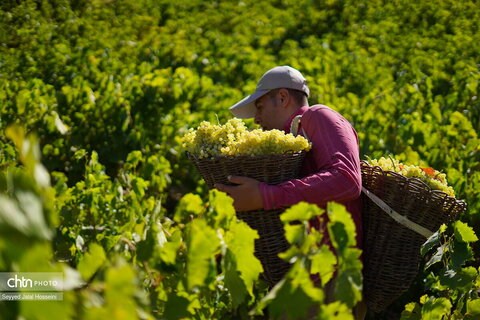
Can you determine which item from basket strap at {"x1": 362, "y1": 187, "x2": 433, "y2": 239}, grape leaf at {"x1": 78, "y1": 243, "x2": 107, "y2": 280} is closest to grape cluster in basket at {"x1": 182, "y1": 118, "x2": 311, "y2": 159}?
basket strap at {"x1": 362, "y1": 187, "x2": 433, "y2": 239}

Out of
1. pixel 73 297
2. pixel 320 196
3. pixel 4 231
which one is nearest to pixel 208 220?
pixel 73 297

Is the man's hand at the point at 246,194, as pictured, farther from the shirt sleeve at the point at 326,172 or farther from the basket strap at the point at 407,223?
the basket strap at the point at 407,223

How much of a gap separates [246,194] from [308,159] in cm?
34

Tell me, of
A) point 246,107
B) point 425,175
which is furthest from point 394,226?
point 246,107

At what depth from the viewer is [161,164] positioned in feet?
14.7

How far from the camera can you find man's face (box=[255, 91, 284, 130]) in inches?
96.7

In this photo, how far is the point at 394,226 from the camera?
227cm

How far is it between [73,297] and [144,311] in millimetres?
162

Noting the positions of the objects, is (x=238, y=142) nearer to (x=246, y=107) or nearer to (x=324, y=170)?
(x=324, y=170)

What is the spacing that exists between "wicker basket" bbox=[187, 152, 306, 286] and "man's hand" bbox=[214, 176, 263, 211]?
45 mm

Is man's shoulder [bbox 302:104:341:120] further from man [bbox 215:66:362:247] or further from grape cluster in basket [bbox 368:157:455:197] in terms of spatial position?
grape cluster in basket [bbox 368:157:455:197]

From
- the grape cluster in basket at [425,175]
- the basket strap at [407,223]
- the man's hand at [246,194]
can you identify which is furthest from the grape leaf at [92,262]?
the grape cluster in basket at [425,175]

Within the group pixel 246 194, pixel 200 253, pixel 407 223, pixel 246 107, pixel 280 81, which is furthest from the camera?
pixel 246 107

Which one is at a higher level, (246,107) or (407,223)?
(246,107)
